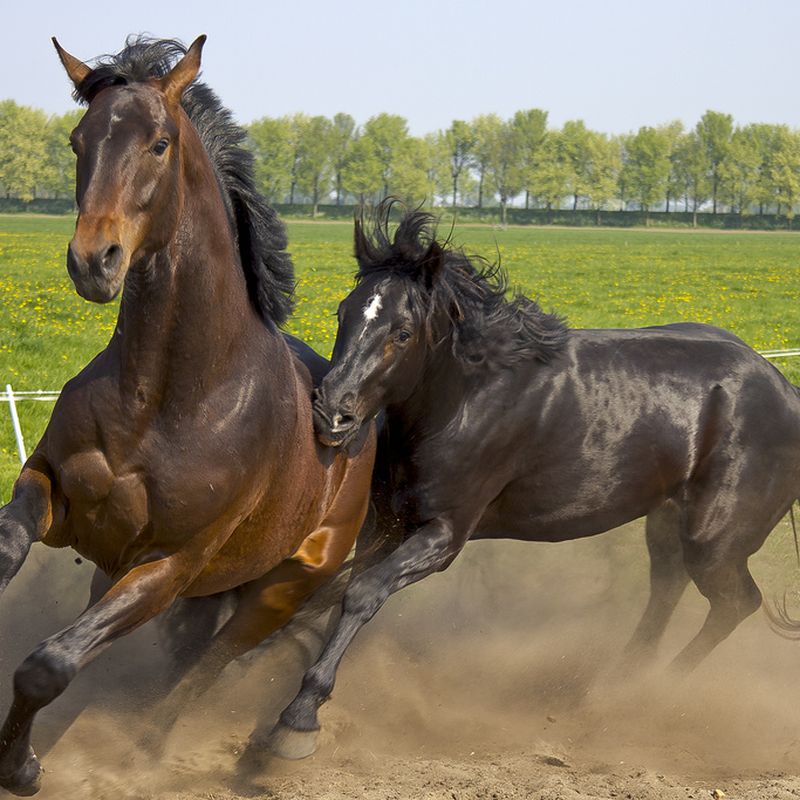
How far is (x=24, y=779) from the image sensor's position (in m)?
3.97

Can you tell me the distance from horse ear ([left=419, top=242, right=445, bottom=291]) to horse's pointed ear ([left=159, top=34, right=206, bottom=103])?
1.43 meters

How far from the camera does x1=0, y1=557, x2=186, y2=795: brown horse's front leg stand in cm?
367

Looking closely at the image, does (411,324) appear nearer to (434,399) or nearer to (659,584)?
(434,399)

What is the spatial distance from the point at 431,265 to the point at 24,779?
2363mm

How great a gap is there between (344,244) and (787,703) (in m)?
34.6

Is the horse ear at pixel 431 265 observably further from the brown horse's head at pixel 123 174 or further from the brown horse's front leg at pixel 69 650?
the brown horse's front leg at pixel 69 650

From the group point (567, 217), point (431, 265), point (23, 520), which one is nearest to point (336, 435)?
point (431, 265)

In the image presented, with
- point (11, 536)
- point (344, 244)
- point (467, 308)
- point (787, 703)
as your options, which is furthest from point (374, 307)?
point (344, 244)

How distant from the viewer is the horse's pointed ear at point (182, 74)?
140 inches

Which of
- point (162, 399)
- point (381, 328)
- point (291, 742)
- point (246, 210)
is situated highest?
point (246, 210)

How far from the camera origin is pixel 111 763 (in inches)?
195

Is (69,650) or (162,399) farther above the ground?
(162,399)

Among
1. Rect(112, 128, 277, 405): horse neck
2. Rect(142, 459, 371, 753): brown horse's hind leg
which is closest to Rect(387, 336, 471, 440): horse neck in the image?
Rect(142, 459, 371, 753): brown horse's hind leg

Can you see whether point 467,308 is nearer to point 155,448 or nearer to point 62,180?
point 155,448
